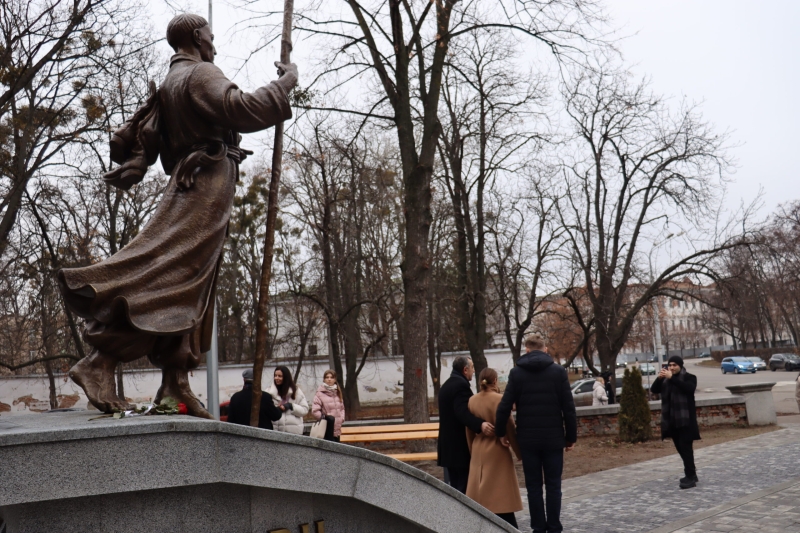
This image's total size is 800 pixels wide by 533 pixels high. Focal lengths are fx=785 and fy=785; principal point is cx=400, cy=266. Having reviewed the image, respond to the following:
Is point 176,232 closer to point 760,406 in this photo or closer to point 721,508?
point 721,508

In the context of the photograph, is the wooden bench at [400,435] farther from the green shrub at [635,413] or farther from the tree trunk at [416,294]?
the green shrub at [635,413]

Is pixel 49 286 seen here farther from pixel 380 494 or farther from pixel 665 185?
pixel 665 185

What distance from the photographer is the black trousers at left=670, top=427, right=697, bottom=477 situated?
10.4 meters

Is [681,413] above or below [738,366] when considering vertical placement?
above

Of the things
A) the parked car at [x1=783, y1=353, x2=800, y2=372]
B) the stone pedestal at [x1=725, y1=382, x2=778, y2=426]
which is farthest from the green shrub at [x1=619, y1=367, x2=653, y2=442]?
the parked car at [x1=783, y1=353, x2=800, y2=372]

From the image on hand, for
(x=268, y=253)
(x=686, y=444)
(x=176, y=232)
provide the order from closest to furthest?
(x=176, y=232), (x=268, y=253), (x=686, y=444)

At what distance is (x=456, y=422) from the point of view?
315 inches

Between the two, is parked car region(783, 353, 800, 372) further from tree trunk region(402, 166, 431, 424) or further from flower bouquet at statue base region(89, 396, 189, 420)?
flower bouquet at statue base region(89, 396, 189, 420)

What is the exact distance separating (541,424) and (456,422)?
1.10 metres

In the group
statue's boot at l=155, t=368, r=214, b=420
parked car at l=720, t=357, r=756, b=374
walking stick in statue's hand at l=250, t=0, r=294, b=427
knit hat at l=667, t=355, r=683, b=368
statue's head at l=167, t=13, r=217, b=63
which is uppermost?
statue's head at l=167, t=13, r=217, b=63

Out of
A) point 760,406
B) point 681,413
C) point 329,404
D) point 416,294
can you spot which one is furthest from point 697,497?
point 760,406

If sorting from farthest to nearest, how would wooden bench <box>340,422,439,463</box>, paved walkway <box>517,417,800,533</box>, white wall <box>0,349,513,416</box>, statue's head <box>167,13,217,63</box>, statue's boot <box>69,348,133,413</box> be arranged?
white wall <box>0,349,513,416</box> → wooden bench <box>340,422,439,463</box> → paved walkway <box>517,417,800,533</box> → statue's head <box>167,13,217,63</box> → statue's boot <box>69,348,133,413</box>

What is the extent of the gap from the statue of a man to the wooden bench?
687cm

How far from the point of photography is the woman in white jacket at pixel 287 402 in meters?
Answer: 9.71
